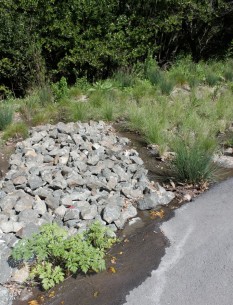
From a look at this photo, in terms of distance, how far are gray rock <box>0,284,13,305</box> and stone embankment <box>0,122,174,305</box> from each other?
0.04 ft

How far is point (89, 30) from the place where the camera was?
7969 mm

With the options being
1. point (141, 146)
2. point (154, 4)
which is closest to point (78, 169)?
point (141, 146)

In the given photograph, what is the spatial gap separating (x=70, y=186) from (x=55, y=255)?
54.1 inches

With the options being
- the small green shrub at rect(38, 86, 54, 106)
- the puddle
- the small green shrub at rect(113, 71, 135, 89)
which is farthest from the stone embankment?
the small green shrub at rect(113, 71, 135, 89)

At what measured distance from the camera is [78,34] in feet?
26.3

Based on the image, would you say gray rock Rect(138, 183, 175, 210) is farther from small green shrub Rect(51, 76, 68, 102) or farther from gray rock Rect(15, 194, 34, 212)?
small green shrub Rect(51, 76, 68, 102)

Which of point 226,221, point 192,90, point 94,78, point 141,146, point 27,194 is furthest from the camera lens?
point 94,78

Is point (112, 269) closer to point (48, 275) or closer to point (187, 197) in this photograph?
point (48, 275)

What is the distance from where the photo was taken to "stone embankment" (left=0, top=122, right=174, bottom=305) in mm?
3986

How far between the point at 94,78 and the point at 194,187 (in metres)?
4.73

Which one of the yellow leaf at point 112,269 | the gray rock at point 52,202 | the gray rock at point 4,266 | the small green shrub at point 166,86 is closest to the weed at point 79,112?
the small green shrub at point 166,86

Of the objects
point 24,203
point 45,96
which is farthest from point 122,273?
point 45,96

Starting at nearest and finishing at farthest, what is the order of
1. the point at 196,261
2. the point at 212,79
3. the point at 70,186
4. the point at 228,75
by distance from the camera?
the point at 196,261
the point at 70,186
the point at 212,79
the point at 228,75

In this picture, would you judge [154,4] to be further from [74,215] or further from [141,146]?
[74,215]
